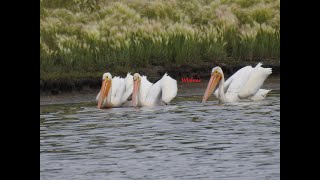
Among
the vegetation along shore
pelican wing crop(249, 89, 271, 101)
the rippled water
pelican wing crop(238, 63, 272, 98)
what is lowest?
the rippled water

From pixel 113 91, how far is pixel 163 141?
4998 mm

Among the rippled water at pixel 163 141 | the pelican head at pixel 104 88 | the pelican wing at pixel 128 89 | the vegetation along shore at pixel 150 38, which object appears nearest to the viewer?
the rippled water at pixel 163 141

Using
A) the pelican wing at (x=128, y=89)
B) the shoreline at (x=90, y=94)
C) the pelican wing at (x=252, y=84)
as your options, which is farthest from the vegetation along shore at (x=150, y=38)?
the pelican wing at (x=252, y=84)

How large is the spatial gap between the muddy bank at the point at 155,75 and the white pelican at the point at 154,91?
1.45 metres

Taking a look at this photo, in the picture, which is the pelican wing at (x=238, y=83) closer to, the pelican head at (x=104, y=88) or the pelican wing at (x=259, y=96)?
the pelican wing at (x=259, y=96)

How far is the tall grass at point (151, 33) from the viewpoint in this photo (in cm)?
2186

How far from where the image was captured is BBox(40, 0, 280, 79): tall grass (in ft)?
71.7

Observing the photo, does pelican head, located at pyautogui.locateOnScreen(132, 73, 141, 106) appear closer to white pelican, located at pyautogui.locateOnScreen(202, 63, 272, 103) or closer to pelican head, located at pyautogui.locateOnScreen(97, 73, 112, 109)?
pelican head, located at pyautogui.locateOnScreen(97, 73, 112, 109)

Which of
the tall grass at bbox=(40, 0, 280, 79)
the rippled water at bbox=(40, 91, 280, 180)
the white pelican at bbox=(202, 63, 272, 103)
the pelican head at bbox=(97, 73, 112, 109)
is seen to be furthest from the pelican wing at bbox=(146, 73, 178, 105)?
the tall grass at bbox=(40, 0, 280, 79)

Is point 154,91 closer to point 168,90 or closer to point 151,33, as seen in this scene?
point 168,90

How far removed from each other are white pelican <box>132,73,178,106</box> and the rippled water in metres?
0.21

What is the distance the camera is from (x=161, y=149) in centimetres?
1354
